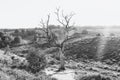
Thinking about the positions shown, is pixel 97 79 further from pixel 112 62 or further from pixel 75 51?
pixel 75 51

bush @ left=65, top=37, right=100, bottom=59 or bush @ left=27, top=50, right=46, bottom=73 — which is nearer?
bush @ left=27, top=50, right=46, bottom=73

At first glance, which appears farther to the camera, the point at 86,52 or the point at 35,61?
the point at 86,52

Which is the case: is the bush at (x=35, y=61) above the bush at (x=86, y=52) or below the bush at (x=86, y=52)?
above

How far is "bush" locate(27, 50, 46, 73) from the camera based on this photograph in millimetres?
22564

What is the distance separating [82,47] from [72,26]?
2788 cm

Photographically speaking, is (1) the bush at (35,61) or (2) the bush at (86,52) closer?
(1) the bush at (35,61)

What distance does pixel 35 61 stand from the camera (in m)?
22.6

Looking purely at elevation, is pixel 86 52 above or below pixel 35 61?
below

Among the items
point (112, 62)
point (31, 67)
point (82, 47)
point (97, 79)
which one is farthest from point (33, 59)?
point (82, 47)

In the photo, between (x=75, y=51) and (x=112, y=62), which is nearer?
(x=112, y=62)

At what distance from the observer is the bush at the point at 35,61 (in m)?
22.6

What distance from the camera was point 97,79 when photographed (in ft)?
59.1

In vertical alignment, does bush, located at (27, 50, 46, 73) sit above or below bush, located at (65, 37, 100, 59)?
above

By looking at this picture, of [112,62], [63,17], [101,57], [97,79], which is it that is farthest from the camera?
[101,57]
